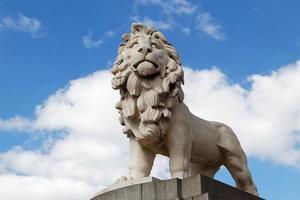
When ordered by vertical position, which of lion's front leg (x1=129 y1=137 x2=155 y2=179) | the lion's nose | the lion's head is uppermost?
the lion's nose

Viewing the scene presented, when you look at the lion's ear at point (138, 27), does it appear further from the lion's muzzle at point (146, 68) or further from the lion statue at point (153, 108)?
the lion's muzzle at point (146, 68)

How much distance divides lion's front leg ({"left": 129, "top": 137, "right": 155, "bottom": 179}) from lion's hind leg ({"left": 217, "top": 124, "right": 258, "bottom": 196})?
1.25m

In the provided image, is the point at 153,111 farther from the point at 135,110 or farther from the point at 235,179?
the point at 235,179

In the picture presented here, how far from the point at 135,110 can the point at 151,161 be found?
775mm

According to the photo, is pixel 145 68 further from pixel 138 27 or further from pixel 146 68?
pixel 138 27

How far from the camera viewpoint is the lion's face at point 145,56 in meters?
8.10

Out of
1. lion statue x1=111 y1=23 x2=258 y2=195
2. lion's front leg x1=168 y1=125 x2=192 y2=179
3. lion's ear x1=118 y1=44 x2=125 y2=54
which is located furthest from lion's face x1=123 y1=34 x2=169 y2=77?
Answer: lion's front leg x1=168 y1=125 x2=192 y2=179

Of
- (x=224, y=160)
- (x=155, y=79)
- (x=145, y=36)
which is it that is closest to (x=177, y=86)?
(x=155, y=79)

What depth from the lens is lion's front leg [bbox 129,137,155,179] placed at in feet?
26.6

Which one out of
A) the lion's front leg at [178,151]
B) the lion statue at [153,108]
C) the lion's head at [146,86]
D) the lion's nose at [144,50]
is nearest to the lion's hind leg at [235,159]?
the lion statue at [153,108]

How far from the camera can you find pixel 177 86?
322 inches

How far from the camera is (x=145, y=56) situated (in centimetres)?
817

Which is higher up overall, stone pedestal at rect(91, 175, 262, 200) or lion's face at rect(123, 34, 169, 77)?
lion's face at rect(123, 34, 169, 77)

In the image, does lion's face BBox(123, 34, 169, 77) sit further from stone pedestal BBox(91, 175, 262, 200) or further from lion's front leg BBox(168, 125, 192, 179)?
stone pedestal BBox(91, 175, 262, 200)
